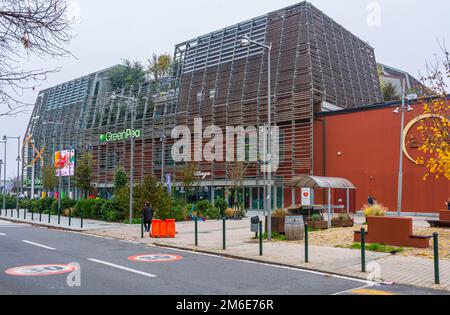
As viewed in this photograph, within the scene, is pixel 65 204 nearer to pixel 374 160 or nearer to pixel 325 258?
pixel 374 160

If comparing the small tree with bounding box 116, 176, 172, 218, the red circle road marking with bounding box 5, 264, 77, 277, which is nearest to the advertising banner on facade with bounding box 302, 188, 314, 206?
the small tree with bounding box 116, 176, 172, 218

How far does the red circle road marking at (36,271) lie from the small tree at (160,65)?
58438mm

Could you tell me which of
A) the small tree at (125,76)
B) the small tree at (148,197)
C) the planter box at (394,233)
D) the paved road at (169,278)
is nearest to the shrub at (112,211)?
the small tree at (148,197)

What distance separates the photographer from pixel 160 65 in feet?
222

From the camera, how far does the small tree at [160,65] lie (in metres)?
67.7

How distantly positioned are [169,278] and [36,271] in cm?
320

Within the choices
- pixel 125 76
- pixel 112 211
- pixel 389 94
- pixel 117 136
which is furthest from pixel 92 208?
pixel 389 94

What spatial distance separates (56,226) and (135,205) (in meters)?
4.86

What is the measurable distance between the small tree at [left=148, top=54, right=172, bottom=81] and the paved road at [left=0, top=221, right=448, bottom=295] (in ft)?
184

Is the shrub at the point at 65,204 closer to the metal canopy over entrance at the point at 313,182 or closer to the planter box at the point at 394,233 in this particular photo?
the metal canopy over entrance at the point at 313,182

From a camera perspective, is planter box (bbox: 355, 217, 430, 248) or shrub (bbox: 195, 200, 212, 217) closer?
planter box (bbox: 355, 217, 430, 248)

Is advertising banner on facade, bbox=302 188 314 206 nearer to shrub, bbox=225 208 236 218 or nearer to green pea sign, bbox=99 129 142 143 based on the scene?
shrub, bbox=225 208 236 218

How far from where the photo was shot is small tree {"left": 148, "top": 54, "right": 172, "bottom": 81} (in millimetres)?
67688
